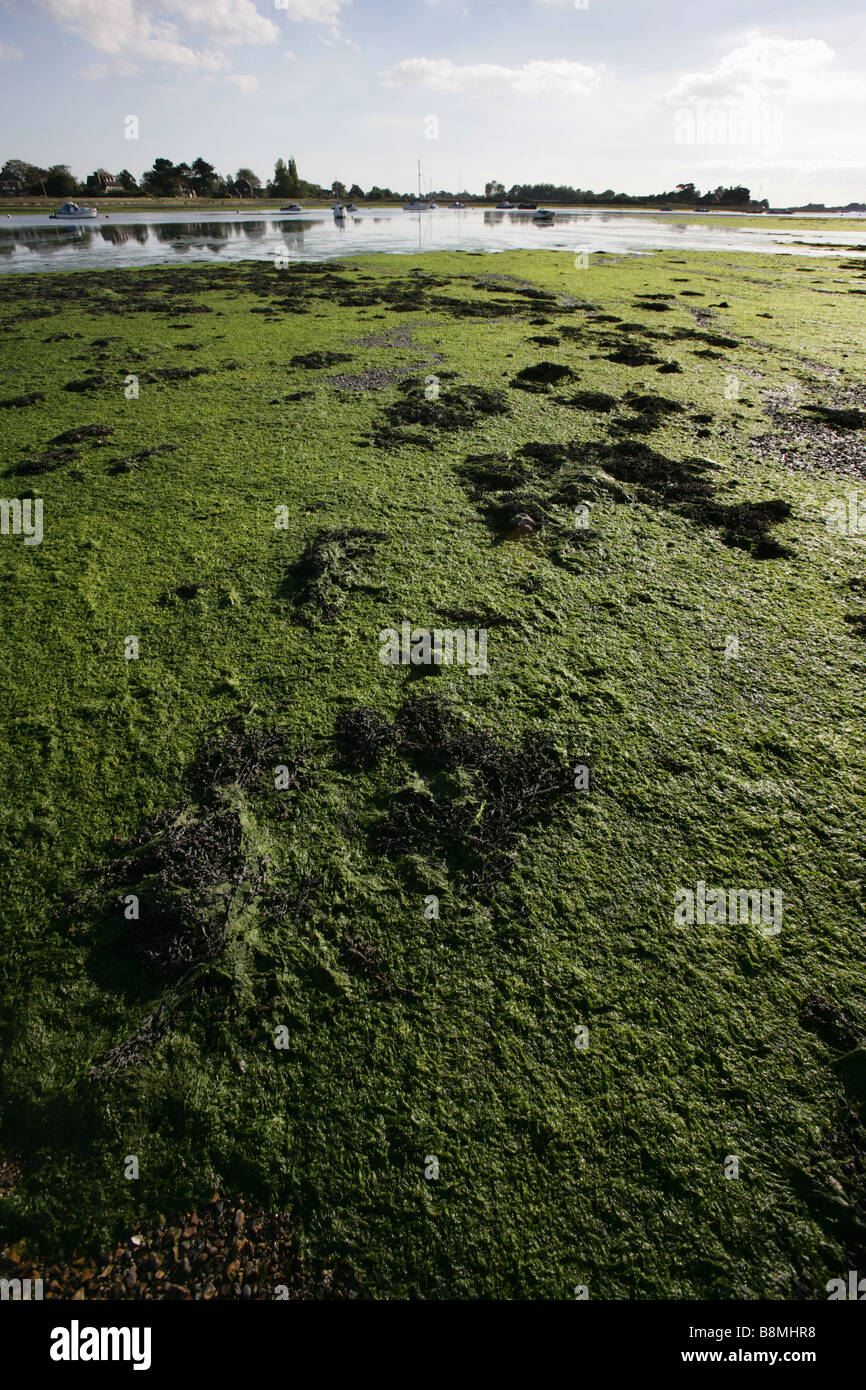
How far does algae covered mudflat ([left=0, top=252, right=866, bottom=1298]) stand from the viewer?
1431 millimetres

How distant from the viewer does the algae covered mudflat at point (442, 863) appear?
56.3 inches

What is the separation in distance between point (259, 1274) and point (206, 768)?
1616 millimetres

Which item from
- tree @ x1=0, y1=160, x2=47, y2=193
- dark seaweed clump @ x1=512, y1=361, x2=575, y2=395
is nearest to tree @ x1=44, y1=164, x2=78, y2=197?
tree @ x1=0, y1=160, x2=47, y2=193

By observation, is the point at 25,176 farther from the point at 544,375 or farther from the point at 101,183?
the point at 544,375

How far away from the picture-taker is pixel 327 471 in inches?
192

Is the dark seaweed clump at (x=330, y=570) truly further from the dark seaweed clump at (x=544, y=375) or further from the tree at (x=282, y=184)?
the tree at (x=282, y=184)

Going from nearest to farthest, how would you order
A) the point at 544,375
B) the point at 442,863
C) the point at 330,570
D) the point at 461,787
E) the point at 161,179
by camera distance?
the point at 442,863
the point at 461,787
the point at 330,570
the point at 544,375
the point at 161,179

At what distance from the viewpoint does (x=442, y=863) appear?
213cm

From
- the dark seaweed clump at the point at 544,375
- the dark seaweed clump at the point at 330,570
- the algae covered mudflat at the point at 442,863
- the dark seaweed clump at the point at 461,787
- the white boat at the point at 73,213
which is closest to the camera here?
the algae covered mudflat at the point at 442,863

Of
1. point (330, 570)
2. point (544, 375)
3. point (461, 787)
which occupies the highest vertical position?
point (544, 375)

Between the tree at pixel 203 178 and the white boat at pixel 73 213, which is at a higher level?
the tree at pixel 203 178

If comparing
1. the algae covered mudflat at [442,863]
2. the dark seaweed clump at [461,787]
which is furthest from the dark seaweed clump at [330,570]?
the dark seaweed clump at [461,787]

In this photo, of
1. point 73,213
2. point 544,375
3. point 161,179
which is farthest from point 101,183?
point 544,375

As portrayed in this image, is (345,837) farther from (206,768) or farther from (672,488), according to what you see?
(672,488)
